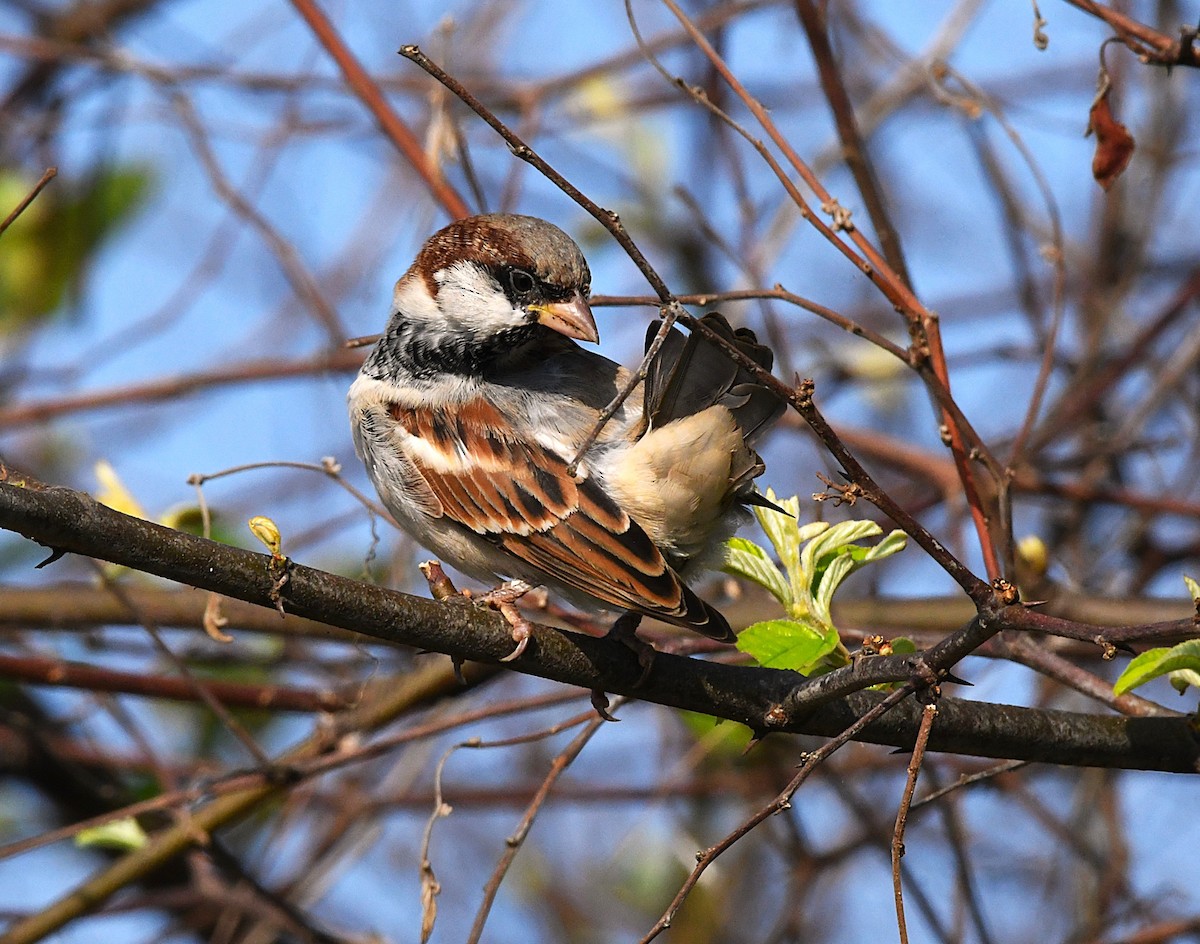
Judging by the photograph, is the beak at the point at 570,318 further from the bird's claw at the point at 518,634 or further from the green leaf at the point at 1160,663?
the green leaf at the point at 1160,663

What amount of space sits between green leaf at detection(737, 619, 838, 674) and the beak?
1.01 meters

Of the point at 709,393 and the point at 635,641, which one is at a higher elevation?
the point at 709,393

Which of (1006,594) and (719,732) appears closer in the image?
(1006,594)

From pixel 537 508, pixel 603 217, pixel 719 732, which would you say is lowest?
pixel 603 217

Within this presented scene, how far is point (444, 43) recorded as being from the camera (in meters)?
3.65

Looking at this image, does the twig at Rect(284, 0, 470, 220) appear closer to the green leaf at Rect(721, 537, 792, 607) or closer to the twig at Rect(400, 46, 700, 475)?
the green leaf at Rect(721, 537, 792, 607)

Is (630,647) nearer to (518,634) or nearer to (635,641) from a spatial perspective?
(635,641)

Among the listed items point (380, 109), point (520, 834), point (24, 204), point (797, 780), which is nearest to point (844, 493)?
point (797, 780)

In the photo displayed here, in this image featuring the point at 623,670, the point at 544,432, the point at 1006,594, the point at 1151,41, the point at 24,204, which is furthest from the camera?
the point at 544,432

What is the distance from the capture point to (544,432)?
3.28 metres

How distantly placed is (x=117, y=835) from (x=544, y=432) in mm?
1647

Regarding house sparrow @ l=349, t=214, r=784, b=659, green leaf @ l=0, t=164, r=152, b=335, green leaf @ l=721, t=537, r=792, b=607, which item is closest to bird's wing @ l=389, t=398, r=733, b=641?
house sparrow @ l=349, t=214, r=784, b=659

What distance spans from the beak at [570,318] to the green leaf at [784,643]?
101 centimetres

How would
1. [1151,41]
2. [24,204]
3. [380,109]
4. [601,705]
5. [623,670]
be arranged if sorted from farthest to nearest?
1. [380,109]
2. [601,705]
3. [623,670]
4. [1151,41]
5. [24,204]
